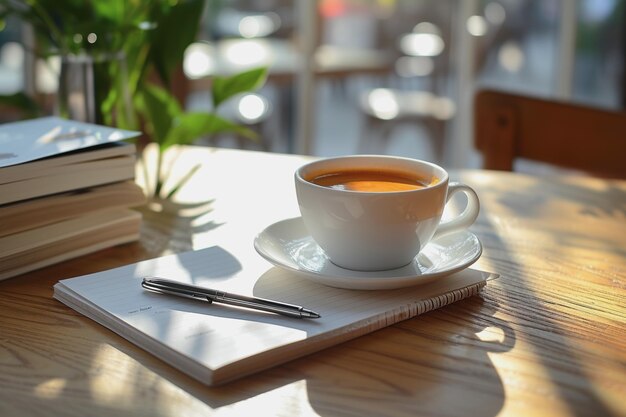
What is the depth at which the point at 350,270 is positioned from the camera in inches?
29.4

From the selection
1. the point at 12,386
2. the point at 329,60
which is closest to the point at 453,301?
the point at 12,386

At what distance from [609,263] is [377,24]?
2393mm

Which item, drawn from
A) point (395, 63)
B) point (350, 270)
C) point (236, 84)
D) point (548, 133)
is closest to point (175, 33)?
point (236, 84)

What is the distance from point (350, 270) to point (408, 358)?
0.49ft

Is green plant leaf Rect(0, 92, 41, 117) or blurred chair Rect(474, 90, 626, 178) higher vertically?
green plant leaf Rect(0, 92, 41, 117)

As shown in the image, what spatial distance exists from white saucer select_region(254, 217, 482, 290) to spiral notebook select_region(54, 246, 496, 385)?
1 cm

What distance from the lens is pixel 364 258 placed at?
0.73 metres

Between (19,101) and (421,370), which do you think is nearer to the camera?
(421,370)

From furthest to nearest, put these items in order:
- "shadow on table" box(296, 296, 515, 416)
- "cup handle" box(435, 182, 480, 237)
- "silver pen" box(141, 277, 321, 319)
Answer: "cup handle" box(435, 182, 480, 237) < "silver pen" box(141, 277, 321, 319) < "shadow on table" box(296, 296, 515, 416)

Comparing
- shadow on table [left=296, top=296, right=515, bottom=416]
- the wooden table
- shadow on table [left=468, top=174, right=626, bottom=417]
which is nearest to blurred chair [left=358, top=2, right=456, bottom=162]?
shadow on table [left=468, top=174, right=626, bottom=417]

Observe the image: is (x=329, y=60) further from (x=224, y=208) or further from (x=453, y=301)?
(x=453, y=301)

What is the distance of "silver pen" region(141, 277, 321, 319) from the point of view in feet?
2.12

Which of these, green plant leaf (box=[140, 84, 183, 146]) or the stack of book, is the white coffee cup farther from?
green plant leaf (box=[140, 84, 183, 146])

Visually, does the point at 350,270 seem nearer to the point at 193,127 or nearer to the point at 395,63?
the point at 193,127
